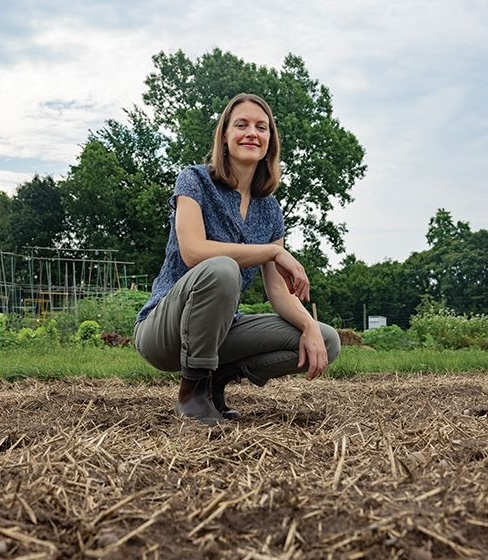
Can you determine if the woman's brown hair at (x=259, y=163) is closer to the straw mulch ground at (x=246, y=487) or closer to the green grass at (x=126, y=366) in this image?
the straw mulch ground at (x=246, y=487)

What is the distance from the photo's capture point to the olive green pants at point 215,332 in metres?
2.48

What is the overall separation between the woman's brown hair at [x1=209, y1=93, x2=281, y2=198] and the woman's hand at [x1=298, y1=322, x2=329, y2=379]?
2.03 feet

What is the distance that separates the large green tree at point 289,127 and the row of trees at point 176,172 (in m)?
0.03

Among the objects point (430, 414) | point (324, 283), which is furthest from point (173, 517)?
point (324, 283)

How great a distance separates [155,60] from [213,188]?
22.3m

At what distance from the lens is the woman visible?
2521 mm

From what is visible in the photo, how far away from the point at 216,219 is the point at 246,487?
1348 millimetres

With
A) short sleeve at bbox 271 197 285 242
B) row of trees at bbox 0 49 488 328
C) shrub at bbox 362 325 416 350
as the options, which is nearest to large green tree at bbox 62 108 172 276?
row of trees at bbox 0 49 488 328

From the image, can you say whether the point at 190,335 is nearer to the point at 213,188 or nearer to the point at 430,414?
the point at 213,188

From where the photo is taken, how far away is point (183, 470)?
1.85 meters

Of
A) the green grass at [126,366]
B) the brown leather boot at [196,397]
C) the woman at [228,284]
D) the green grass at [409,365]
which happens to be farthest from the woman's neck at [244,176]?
the green grass at [409,365]

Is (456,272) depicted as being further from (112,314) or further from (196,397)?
(196,397)

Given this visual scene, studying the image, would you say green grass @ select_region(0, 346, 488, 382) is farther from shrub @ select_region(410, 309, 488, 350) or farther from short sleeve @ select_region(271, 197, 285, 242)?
shrub @ select_region(410, 309, 488, 350)

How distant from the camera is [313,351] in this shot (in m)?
2.67
